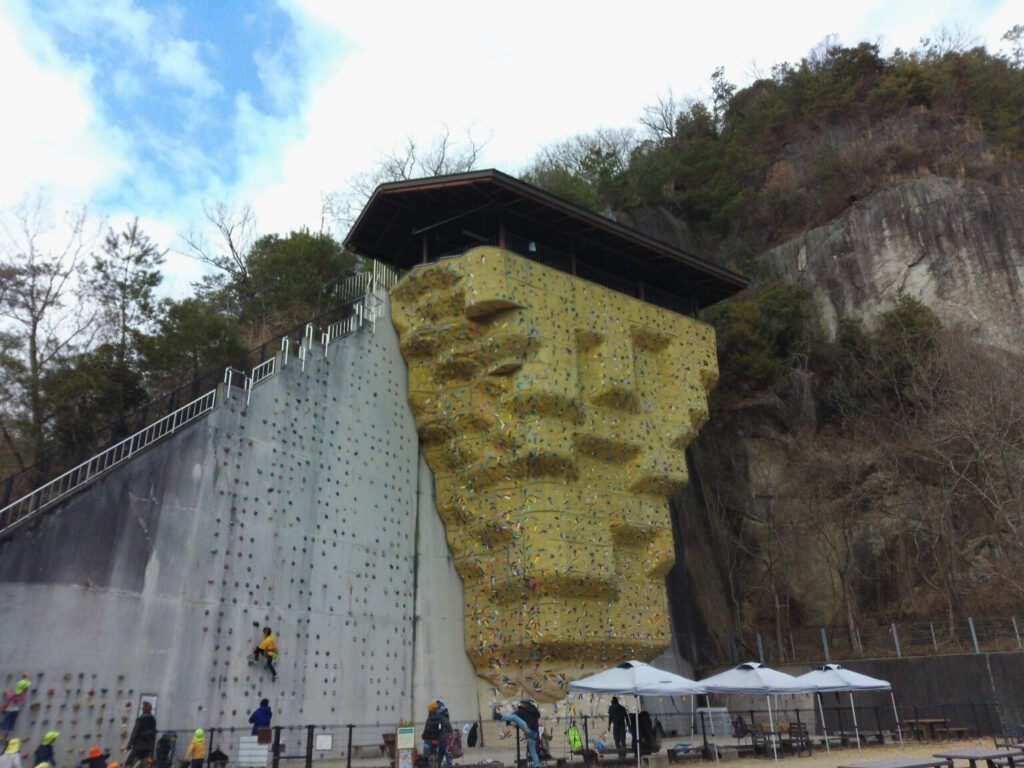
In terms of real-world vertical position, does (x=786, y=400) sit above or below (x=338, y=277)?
below

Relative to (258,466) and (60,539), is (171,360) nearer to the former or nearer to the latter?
(258,466)

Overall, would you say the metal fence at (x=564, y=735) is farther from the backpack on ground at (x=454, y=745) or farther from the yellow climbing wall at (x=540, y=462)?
the yellow climbing wall at (x=540, y=462)

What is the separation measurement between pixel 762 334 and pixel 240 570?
2306 centimetres

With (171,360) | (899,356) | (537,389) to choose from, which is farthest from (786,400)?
(171,360)

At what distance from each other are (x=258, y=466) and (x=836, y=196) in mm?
32165

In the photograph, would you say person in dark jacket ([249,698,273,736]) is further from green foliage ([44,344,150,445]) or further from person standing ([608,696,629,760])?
green foliage ([44,344,150,445])

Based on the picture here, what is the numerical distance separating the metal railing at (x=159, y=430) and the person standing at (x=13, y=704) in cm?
243

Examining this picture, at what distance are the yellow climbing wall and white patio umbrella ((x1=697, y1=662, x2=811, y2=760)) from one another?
430 cm

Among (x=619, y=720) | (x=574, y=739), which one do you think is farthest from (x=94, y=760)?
(x=619, y=720)

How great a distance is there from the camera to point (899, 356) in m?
30.2

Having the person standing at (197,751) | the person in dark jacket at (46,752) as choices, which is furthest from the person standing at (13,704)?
the person standing at (197,751)

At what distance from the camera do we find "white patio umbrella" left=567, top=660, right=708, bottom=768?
1465cm

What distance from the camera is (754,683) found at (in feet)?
51.5

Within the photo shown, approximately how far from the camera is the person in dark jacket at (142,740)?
12453mm
